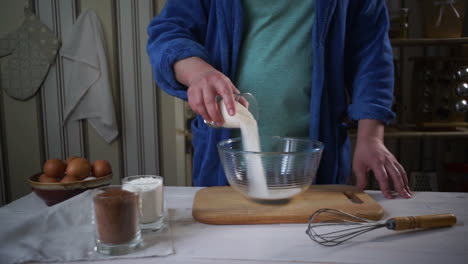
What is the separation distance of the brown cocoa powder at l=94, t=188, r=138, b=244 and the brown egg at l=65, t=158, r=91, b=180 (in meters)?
0.36

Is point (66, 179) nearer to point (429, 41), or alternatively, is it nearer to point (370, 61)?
point (370, 61)

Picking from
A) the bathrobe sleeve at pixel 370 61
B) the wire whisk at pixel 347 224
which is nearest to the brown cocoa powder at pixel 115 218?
the wire whisk at pixel 347 224

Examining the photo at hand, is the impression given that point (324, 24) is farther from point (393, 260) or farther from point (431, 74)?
point (431, 74)

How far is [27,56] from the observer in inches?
91.4

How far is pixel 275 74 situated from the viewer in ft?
3.22

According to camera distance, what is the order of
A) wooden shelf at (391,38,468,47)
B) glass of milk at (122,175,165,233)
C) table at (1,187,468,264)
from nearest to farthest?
table at (1,187,468,264)
glass of milk at (122,175,165,233)
wooden shelf at (391,38,468,47)

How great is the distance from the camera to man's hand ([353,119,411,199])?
816 mm

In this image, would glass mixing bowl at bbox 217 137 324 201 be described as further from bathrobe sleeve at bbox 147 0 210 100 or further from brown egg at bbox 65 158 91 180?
brown egg at bbox 65 158 91 180

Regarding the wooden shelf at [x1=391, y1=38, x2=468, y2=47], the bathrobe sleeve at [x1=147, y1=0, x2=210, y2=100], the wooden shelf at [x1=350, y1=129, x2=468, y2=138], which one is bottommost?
the wooden shelf at [x1=350, y1=129, x2=468, y2=138]

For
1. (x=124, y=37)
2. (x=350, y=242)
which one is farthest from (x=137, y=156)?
(x=350, y=242)

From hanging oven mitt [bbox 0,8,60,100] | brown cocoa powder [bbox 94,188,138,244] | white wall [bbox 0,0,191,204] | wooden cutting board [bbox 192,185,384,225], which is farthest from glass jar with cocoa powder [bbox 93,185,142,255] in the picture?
hanging oven mitt [bbox 0,8,60,100]

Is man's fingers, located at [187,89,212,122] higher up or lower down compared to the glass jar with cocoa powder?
higher up

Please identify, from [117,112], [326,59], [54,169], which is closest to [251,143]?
[326,59]

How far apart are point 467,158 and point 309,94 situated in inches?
69.9
